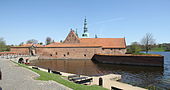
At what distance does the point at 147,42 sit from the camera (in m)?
43.2

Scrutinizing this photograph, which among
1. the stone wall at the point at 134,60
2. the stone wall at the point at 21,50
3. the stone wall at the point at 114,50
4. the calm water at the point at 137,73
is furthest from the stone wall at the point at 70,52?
the calm water at the point at 137,73

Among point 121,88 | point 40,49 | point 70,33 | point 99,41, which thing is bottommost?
point 121,88

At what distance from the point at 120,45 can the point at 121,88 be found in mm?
31087

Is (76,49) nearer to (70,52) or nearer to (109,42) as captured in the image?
(70,52)

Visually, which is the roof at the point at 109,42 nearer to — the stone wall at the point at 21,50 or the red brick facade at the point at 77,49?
the red brick facade at the point at 77,49

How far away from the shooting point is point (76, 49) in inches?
1569

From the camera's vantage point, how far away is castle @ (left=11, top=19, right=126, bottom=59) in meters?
38.8

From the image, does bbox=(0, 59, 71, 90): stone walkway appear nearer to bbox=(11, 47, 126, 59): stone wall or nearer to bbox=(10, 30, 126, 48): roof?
bbox=(11, 47, 126, 59): stone wall

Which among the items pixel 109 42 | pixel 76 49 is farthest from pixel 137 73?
pixel 109 42

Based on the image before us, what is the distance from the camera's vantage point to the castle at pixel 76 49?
38812 millimetres

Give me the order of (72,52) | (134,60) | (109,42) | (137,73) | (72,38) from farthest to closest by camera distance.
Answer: (72,38)
(109,42)
(72,52)
(134,60)
(137,73)

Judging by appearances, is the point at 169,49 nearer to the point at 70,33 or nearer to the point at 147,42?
the point at 147,42

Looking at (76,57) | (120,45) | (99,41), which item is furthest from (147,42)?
(76,57)

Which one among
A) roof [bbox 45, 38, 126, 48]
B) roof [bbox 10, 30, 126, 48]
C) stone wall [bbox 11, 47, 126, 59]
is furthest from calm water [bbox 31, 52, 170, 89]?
roof [bbox 10, 30, 126, 48]
